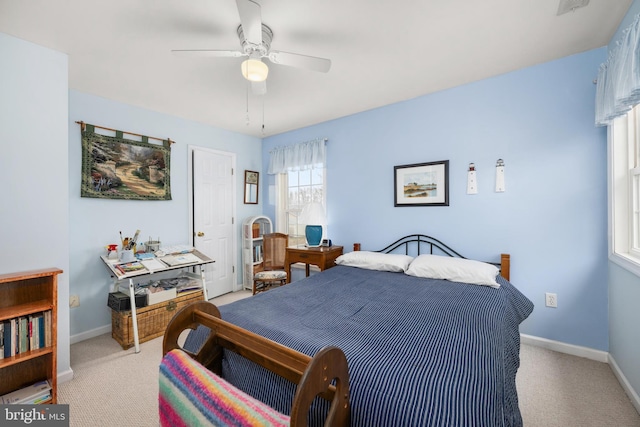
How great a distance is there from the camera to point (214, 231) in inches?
159

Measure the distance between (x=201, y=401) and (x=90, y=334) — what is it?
9.29 ft

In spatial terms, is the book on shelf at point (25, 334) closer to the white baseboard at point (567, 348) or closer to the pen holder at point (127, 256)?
the pen holder at point (127, 256)

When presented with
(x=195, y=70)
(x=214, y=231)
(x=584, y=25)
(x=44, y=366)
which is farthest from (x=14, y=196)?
(x=584, y=25)

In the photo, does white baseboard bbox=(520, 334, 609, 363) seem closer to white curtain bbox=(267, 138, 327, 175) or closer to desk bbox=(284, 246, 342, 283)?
desk bbox=(284, 246, 342, 283)

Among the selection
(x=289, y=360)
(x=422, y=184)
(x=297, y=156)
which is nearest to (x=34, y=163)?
(x=289, y=360)

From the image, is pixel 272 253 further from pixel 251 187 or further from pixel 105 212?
pixel 105 212

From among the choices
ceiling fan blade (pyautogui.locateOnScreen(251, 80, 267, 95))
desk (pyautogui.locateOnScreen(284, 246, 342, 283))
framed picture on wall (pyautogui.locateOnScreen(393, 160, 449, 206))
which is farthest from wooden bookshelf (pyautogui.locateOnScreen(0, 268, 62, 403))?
framed picture on wall (pyautogui.locateOnScreen(393, 160, 449, 206))

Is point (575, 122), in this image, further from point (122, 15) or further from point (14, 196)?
point (14, 196)

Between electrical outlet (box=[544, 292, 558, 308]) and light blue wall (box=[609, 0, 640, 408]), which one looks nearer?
light blue wall (box=[609, 0, 640, 408])

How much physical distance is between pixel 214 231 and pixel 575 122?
425cm

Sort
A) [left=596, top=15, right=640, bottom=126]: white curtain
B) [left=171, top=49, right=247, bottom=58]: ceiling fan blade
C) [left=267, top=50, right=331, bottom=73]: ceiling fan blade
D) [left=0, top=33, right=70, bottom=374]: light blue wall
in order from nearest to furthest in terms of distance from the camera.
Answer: [left=596, top=15, right=640, bottom=126]: white curtain < [left=171, top=49, right=247, bottom=58]: ceiling fan blade < [left=267, top=50, right=331, bottom=73]: ceiling fan blade < [left=0, top=33, right=70, bottom=374]: light blue wall

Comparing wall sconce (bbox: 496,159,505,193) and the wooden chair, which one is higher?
wall sconce (bbox: 496,159,505,193)

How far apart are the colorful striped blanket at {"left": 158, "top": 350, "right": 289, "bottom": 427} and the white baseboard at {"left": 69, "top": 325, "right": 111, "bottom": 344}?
8.12 ft

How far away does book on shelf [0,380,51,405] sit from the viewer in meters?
1.78
